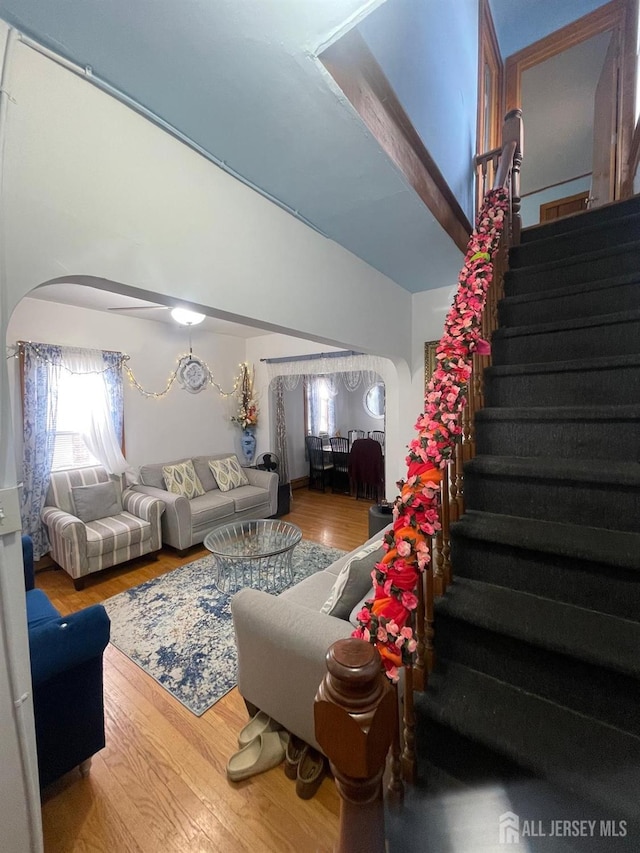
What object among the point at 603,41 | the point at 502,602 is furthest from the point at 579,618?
the point at 603,41

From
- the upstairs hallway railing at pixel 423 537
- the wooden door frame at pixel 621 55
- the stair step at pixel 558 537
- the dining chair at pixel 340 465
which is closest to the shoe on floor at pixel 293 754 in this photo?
the upstairs hallway railing at pixel 423 537

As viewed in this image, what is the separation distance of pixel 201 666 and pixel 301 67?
2942mm

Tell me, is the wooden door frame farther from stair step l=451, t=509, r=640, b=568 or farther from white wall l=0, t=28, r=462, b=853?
stair step l=451, t=509, r=640, b=568

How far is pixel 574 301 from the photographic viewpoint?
1926mm

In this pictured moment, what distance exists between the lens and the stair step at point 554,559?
1069 mm

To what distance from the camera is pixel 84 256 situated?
115cm

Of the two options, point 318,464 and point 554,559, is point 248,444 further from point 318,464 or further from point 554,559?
point 554,559

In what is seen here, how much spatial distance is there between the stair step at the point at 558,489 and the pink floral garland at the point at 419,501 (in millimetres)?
370

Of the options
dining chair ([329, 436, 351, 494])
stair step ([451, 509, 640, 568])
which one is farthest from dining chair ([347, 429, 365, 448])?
stair step ([451, 509, 640, 568])

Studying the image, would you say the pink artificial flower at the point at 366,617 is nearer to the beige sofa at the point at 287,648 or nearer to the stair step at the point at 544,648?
the stair step at the point at 544,648

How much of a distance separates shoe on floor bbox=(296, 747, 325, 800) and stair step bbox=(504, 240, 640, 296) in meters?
2.84

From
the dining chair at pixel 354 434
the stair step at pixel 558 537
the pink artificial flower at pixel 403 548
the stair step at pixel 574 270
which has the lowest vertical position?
the dining chair at pixel 354 434

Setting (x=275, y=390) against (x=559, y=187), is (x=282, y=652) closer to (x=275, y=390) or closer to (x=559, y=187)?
(x=275, y=390)

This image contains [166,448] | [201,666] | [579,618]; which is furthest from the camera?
[166,448]
